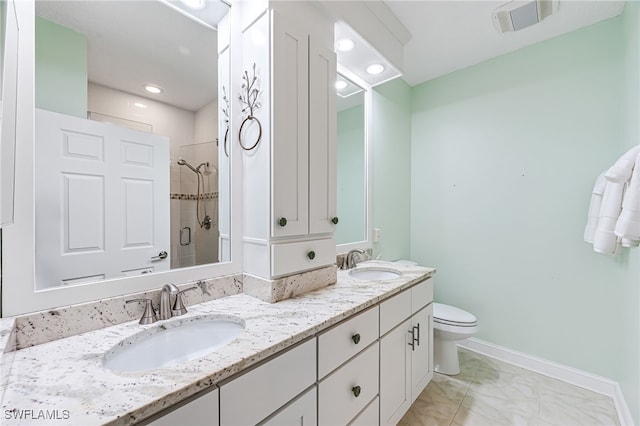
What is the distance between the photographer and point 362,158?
2.13 metres

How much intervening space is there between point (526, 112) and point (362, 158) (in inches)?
52.3

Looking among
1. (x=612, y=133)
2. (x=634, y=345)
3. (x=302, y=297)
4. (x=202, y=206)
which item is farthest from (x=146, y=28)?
(x=634, y=345)

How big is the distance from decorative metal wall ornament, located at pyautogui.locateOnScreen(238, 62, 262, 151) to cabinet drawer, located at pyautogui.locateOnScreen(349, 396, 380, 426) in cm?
131

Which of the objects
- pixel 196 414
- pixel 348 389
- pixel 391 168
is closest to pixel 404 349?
pixel 348 389

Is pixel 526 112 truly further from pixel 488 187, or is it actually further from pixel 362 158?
pixel 362 158

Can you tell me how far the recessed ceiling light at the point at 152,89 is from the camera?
109cm

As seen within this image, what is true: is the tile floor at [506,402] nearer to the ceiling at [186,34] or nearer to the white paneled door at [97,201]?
the white paneled door at [97,201]

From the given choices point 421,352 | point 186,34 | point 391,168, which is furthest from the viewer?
point 391,168

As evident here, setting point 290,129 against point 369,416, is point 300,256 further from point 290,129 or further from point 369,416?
point 369,416

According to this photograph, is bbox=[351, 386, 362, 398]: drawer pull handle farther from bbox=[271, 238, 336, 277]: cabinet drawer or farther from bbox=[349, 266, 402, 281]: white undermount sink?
bbox=[349, 266, 402, 281]: white undermount sink

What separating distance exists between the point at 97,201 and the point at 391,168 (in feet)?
6.91

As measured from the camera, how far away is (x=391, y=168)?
240 cm

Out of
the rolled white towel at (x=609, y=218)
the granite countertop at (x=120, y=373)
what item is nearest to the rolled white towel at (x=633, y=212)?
the rolled white towel at (x=609, y=218)

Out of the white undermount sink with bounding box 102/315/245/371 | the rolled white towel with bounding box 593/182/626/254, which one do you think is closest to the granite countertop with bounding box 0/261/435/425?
the white undermount sink with bounding box 102/315/245/371
